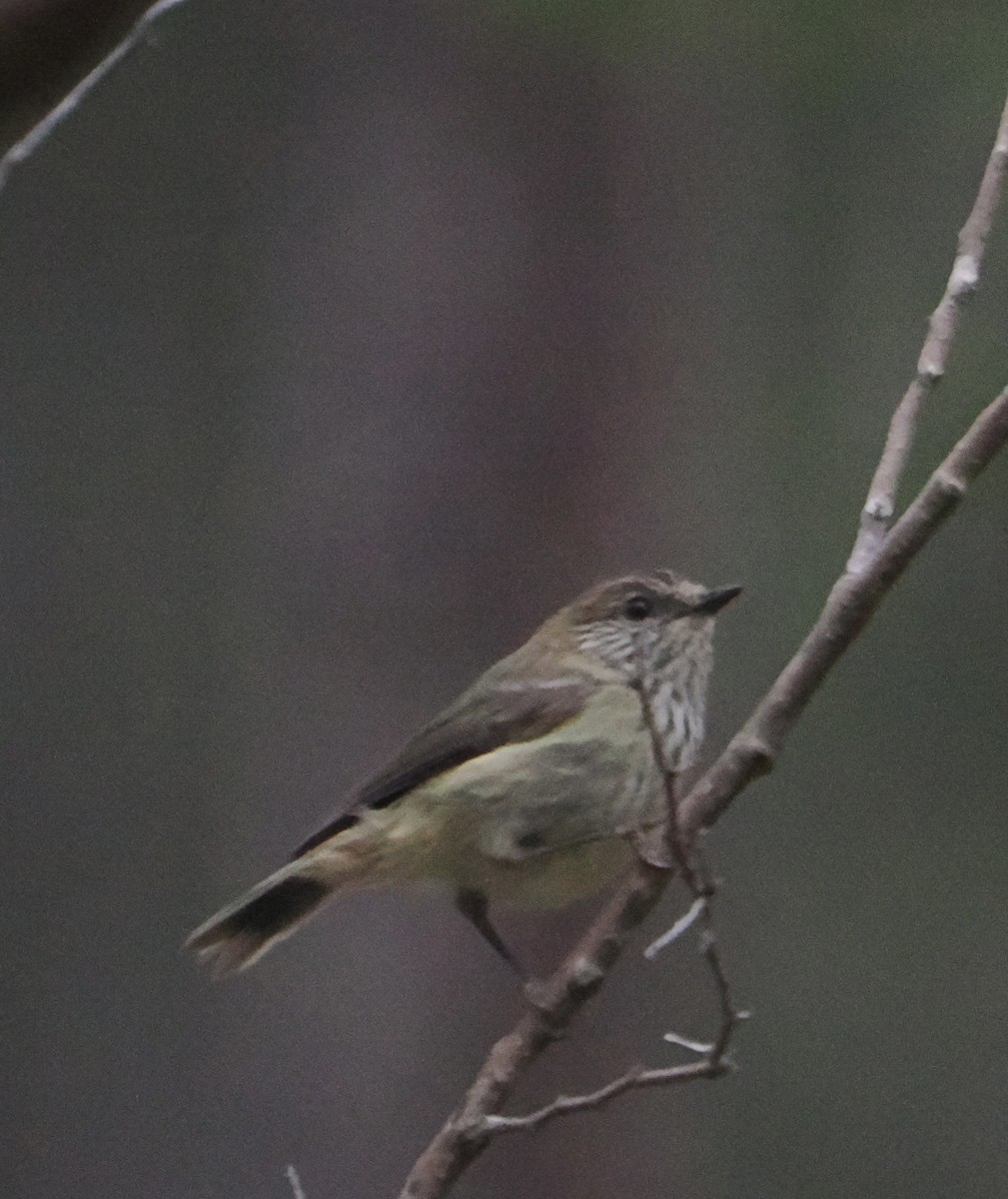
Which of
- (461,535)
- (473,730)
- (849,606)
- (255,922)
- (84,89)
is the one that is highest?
(84,89)

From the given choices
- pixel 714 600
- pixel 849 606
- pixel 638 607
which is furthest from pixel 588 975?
pixel 638 607

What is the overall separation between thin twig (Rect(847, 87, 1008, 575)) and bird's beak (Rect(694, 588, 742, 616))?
119cm

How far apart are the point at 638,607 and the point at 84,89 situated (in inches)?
79.3

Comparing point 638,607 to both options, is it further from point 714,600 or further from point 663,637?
point 714,600

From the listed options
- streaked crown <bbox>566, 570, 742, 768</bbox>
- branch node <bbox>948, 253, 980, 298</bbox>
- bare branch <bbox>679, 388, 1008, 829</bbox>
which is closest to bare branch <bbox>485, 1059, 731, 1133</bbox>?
bare branch <bbox>679, 388, 1008, 829</bbox>

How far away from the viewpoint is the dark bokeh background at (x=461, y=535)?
204 inches

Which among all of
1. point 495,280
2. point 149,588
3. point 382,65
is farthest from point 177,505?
point 495,280

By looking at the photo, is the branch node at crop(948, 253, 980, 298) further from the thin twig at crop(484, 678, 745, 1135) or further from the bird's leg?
the bird's leg

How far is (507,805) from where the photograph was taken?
392cm

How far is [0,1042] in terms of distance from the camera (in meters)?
6.75

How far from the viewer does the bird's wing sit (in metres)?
3.98

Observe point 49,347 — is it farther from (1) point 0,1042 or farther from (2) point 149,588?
(1) point 0,1042

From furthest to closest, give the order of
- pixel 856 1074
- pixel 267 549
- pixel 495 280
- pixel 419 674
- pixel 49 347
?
pixel 49 347 < pixel 856 1074 < pixel 267 549 < pixel 495 280 < pixel 419 674

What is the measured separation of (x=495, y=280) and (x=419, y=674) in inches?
42.4
